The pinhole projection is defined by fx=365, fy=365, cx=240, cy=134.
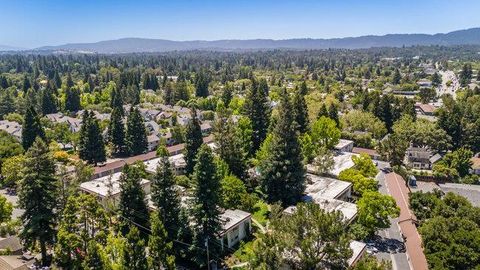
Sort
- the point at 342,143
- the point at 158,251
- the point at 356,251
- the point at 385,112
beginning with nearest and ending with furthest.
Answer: the point at 158,251, the point at 356,251, the point at 342,143, the point at 385,112

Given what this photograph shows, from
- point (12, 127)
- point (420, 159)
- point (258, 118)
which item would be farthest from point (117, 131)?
point (420, 159)

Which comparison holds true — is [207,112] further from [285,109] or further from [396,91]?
[396,91]

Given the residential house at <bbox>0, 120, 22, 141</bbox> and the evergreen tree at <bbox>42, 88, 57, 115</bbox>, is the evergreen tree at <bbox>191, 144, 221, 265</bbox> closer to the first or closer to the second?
the residential house at <bbox>0, 120, 22, 141</bbox>

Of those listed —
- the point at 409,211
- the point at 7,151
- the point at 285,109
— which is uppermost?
the point at 285,109

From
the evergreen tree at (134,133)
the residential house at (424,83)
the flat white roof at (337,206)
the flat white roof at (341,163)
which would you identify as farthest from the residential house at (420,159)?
the residential house at (424,83)

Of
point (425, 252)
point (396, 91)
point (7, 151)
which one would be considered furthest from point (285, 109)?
point (396, 91)

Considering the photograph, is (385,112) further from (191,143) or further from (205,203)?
(205,203)

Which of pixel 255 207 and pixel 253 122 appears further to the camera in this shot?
pixel 253 122
